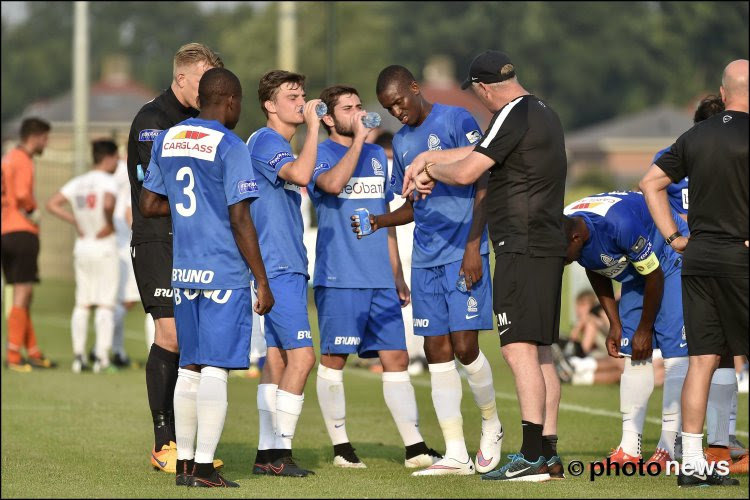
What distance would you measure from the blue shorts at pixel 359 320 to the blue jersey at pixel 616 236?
1.25 metres

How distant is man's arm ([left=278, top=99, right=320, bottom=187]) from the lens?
803 cm

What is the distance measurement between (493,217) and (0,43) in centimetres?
1382

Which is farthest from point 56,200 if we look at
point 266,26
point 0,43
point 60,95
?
point 60,95

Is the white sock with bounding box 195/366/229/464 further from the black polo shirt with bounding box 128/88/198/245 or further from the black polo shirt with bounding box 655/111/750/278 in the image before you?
the black polo shirt with bounding box 655/111/750/278

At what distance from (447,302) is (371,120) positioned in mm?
1173

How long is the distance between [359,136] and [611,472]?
2.46 meters

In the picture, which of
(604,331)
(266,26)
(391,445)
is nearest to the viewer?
(391,445)

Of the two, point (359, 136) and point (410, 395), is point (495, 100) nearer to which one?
point (359, 136)

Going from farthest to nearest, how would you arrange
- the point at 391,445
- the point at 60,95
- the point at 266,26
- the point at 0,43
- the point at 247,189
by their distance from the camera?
the point at 60,95 → the point at 266,26 → the point at 0,43 → the point at 391,445 → the point at 247,189

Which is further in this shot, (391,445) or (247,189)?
(391,445)

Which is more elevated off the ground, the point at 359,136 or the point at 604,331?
the point at 359,136

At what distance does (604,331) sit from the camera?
608 inches

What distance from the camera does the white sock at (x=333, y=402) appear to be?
881 cm

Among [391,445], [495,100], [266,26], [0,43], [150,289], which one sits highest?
[266,26]
